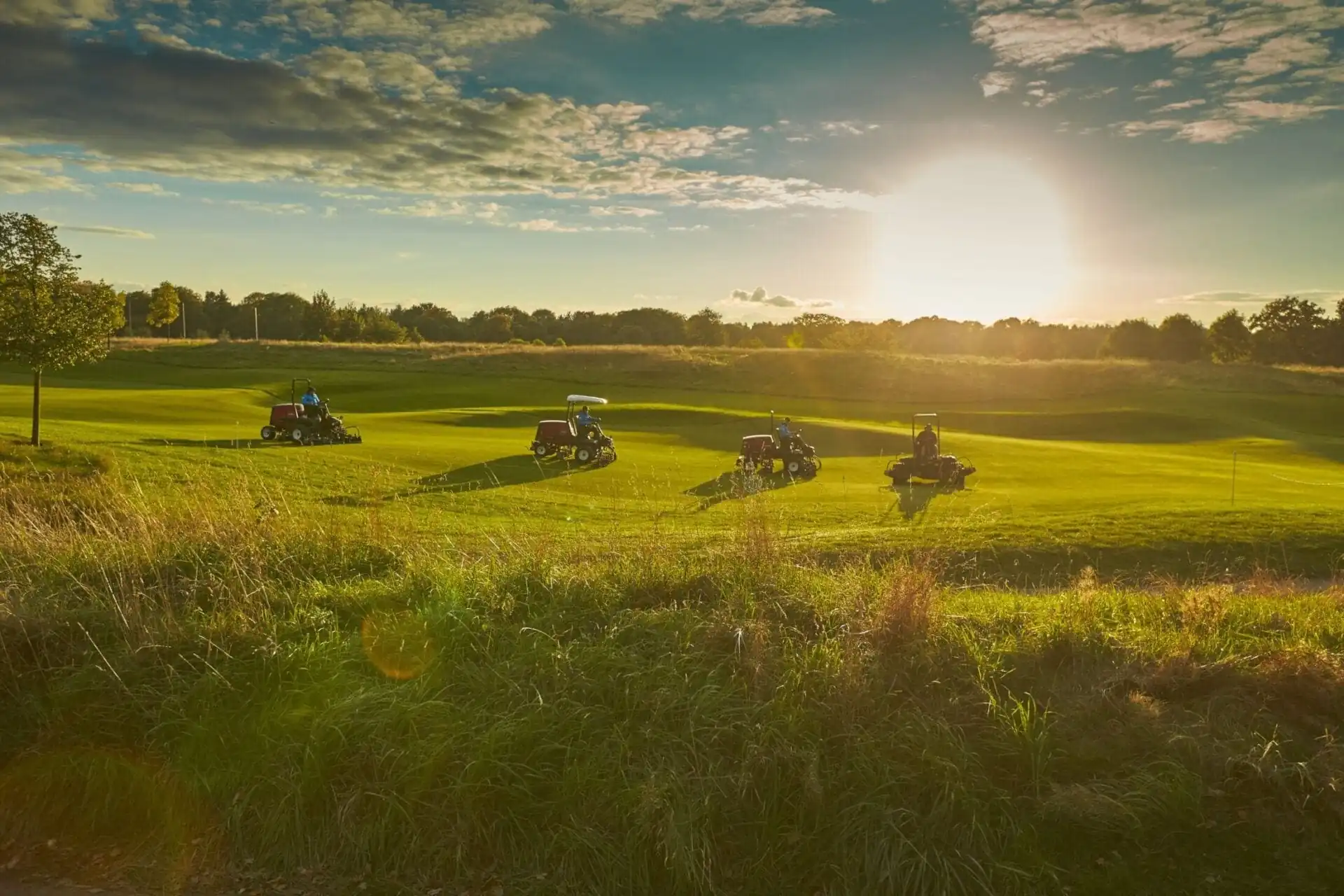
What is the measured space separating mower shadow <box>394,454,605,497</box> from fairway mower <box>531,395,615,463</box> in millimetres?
323

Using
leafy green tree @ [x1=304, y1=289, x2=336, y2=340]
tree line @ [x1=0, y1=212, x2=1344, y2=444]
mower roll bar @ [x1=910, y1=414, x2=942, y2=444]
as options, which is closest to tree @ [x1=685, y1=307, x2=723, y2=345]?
tree line @ [x1=0, y1=212, x2=1344, y2=444]

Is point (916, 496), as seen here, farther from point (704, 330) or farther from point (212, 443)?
point (704, 330)

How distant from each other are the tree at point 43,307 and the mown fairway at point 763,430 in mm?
2362

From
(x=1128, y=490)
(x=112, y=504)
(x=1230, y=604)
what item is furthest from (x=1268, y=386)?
(x=112, y=504)

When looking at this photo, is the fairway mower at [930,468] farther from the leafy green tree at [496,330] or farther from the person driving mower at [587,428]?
the leafy green tree at [496,330]

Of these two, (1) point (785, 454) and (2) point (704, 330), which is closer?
(1) point (785, 454)

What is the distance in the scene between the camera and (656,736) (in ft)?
18.8

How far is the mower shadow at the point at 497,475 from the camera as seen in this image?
21281 millimetres

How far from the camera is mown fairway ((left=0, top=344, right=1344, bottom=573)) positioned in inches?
645

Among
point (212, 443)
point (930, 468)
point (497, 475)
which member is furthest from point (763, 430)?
point (212, 443)

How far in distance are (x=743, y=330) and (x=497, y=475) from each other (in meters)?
132

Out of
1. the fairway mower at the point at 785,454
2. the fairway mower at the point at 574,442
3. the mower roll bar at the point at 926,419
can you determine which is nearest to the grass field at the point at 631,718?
the mower roll bar at the point at 926,419

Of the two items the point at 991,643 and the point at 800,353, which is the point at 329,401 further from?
the point at 991,643

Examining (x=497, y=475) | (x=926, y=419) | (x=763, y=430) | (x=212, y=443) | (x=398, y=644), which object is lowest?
(x=497, y=475)
